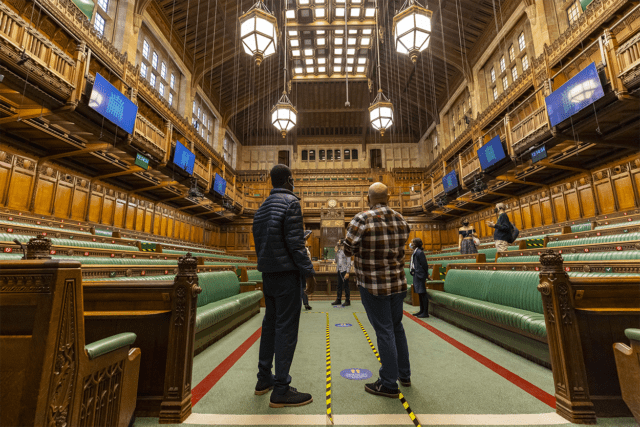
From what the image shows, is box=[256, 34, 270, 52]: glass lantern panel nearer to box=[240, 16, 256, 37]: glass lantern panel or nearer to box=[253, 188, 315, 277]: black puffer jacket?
box=[240, 16, 256, 37]: glass lantern panel

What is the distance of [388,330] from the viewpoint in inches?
81.6

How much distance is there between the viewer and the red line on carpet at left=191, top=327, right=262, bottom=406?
7.01ft

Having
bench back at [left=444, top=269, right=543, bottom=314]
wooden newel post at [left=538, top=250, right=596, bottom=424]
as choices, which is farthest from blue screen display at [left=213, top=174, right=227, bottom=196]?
wooden newel post at [left=538, top=250, right=596, bottom=424]

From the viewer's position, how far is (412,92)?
18938 millimetres

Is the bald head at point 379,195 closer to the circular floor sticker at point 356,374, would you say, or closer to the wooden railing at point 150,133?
the circular floor sticker at point 356,374

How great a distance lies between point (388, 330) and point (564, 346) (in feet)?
3.65

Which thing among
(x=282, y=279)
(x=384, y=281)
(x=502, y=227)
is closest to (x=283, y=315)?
(x=282, y=279)

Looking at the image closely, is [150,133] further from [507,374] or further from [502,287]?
[507,374]

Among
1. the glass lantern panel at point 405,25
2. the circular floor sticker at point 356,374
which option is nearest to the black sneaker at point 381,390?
the circular floor sticker at point 356,374

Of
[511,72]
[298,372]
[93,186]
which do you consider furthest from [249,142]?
[298,372]

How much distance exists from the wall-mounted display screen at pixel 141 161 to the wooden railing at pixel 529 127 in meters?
12.1

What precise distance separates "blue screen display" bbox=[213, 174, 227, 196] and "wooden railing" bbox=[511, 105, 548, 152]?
12.7 metres

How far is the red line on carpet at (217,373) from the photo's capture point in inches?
84.2

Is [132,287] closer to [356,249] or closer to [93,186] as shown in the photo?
[356,249]
